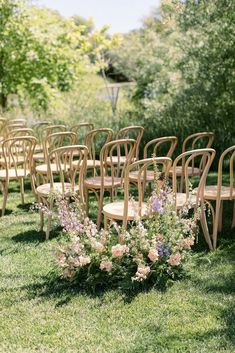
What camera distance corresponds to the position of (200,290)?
4.06m

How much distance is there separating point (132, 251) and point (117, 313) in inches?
25.0

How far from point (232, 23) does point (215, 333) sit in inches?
266

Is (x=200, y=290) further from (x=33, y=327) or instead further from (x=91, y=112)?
(x=91, y=112)

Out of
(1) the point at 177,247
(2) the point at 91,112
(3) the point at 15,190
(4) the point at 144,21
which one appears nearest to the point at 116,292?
(1) the point at 177,247

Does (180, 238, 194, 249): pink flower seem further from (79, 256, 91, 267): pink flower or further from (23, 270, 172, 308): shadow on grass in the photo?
(79, 256, 91, 267): pink flower

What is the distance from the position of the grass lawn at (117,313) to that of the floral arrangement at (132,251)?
0.14 metres

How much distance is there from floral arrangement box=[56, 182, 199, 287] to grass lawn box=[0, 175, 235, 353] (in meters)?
0.14

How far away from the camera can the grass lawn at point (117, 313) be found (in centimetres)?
331

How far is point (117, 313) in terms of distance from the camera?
3.74 m

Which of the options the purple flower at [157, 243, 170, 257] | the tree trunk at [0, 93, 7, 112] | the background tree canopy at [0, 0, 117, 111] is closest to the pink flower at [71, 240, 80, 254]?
the purple flower at [157, 243, 170, 257]

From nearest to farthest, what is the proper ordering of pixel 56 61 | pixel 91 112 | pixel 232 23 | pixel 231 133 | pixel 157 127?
pixel 232 23, pixel 231 133, pixel 157 127, pixel 91 112, pixel 56 61

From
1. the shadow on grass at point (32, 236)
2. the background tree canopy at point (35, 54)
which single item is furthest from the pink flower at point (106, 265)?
the background tree canopy at point (35, 54)

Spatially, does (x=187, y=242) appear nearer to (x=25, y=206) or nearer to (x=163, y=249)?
(x=163, y=249)

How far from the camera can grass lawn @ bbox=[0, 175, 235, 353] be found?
3311mm
